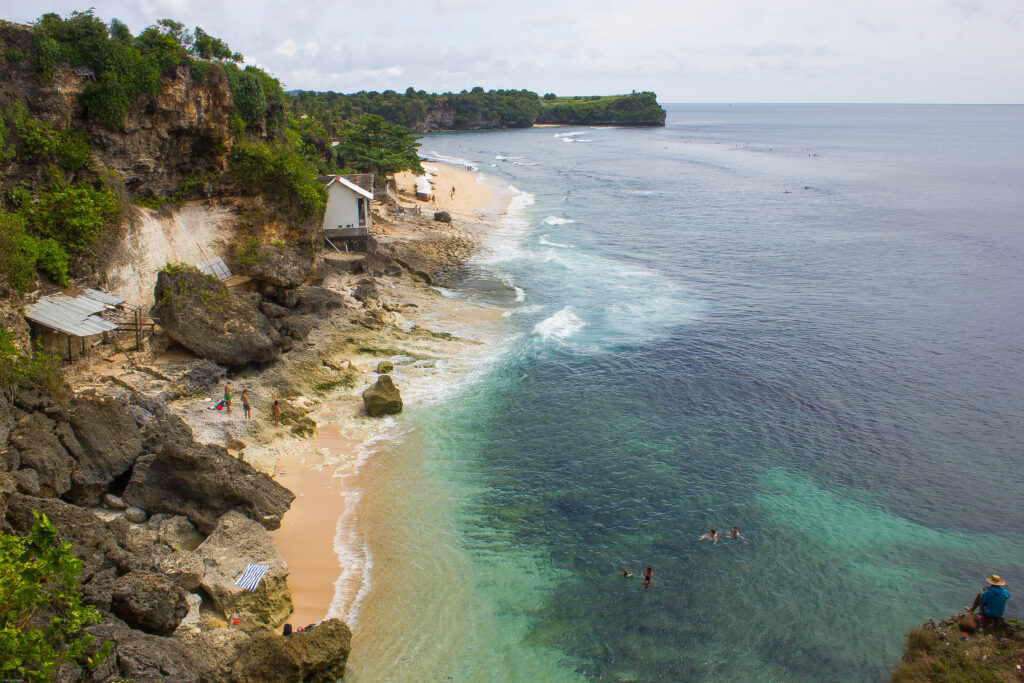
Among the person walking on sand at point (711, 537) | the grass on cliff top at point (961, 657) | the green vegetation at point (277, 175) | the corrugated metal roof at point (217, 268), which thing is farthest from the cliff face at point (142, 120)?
the grass on cliff top at point (961, 657)

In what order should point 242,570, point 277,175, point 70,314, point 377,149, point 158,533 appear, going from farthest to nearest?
point 377,149 → point 277,175 → point 70,314 → point 158,533 → point 242,570

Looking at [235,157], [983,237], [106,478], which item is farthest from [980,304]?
[106,478]

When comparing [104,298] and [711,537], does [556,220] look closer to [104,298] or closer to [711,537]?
[104,298]

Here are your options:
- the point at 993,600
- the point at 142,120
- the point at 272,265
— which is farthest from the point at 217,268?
the point at 993,600

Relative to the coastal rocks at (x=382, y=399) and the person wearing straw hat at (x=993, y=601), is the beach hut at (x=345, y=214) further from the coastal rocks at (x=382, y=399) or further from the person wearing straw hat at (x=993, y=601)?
the person wearing straw hat at (x=993, y=601)

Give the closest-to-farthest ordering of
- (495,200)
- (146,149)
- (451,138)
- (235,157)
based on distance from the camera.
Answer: (146,149) → (235,157) → (495,200) → (451,138)

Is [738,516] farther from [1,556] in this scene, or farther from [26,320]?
[26,320]

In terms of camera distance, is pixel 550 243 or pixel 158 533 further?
pixel 550 243
